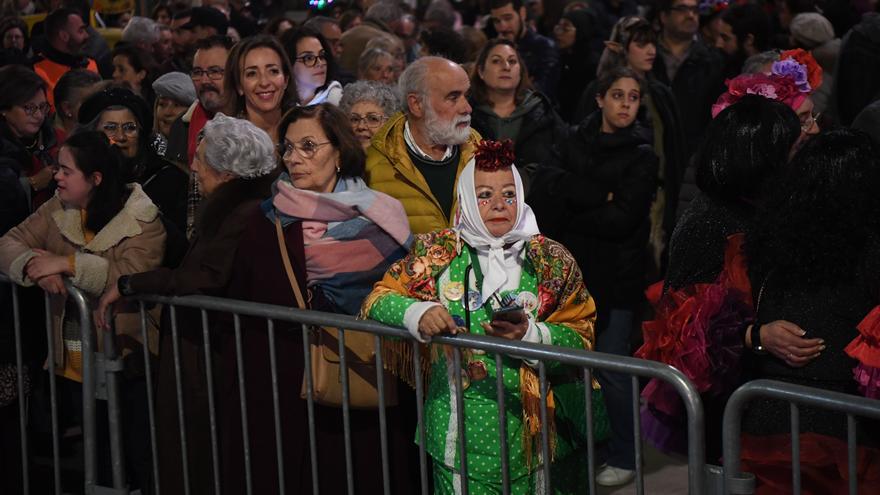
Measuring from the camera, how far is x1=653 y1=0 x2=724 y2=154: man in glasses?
10086 mm

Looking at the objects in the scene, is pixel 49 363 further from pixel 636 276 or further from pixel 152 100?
pixel 152 100

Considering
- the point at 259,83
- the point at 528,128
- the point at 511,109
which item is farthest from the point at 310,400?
the point at 511,109

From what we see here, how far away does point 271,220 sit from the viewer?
5.44m

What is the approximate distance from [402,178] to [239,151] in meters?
0.83

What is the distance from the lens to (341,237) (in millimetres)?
5414

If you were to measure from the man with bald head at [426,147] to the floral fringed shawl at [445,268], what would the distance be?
3.72 ft

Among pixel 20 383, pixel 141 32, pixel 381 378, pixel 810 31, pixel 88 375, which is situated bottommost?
pixel 20 383

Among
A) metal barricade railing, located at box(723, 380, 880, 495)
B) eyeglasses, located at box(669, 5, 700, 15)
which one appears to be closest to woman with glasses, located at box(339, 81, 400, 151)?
metal barricade railing, located at box(723, 380, 880, 495)

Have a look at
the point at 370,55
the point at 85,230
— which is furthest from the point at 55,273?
Result: the point at 370,55

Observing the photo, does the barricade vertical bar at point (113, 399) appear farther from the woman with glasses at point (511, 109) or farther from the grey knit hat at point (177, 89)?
the woman with glasses at point (511, 109)

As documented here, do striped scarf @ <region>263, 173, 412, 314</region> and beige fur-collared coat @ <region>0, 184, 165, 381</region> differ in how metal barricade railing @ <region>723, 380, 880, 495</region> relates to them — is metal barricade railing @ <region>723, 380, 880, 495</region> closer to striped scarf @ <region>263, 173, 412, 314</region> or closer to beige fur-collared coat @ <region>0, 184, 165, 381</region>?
striped scarf @ <region>263, 173, 412, 314</region>

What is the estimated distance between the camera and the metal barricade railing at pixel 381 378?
13.3ft

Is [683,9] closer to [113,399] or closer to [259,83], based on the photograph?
[259,83]

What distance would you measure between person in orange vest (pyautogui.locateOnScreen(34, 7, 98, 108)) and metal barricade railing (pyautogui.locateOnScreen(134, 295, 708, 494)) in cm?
565
